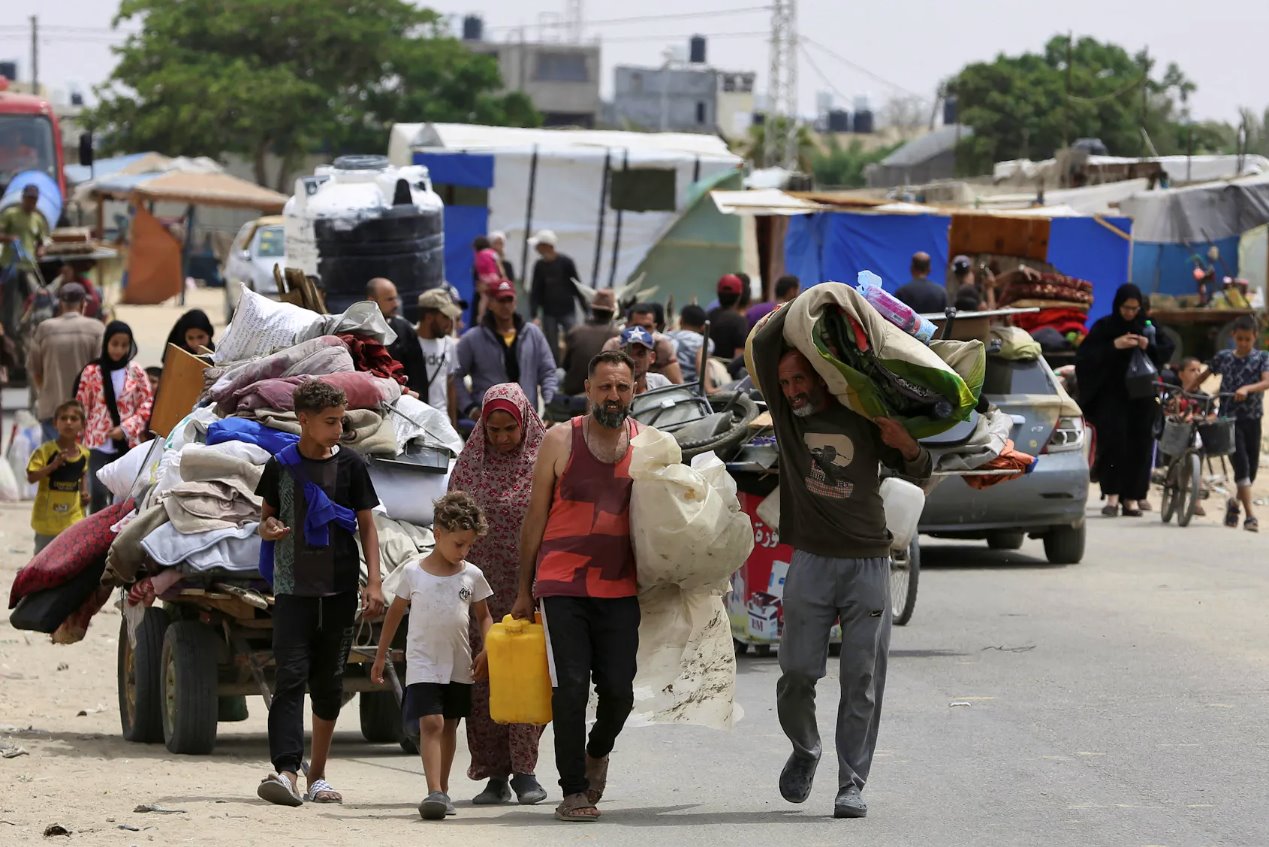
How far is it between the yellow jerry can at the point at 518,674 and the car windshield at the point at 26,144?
23.5m

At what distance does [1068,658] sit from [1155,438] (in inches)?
347

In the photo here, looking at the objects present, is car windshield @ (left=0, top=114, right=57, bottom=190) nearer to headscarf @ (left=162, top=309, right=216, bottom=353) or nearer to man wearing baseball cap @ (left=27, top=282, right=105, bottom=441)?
man wearing baseball cap @ (left=27, top=282, right=105, bottom=441)

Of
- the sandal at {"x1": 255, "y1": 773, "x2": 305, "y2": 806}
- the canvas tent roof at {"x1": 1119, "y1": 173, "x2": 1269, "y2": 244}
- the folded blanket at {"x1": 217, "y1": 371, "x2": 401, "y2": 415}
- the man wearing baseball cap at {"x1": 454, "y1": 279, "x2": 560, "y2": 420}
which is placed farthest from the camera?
the canvas tent roof at {"x1": 1119, "y1": 173, "x2": 1269, "y2": 244}

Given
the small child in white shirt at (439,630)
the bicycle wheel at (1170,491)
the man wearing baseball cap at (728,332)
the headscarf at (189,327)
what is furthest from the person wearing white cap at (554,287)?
the small child in white shirt at (439,630)

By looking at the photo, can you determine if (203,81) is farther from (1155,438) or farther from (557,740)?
(557,740)

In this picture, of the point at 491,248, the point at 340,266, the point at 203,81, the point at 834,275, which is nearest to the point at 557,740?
the point at 340,266

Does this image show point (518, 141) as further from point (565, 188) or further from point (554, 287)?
point (554, 287)

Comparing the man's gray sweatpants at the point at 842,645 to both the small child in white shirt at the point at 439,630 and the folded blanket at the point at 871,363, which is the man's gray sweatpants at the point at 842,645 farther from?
the small child in white shirt at the point at 439,630

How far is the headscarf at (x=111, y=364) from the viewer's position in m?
14.1

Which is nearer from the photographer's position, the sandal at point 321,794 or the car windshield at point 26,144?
the sandal at point 321,794

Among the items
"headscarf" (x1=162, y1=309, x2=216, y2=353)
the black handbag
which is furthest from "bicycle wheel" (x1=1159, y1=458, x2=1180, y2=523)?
"headscarf" (x1=162, y1=309, x2=216, y2=353)

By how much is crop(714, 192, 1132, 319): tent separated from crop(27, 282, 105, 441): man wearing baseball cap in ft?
38.4

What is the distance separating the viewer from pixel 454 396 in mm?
13625

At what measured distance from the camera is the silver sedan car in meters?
15.5
